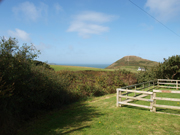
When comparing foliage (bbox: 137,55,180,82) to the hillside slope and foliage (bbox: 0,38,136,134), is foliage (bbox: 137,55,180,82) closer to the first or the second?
foliage (bbox: 0,38,136,134)

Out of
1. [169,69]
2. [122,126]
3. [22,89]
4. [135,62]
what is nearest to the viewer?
[122,126]

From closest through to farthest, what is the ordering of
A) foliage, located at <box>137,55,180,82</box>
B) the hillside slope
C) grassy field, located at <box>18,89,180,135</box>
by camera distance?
grassy field, located at <box>18,89,180,135</box>, foliage, located at <box>137,55,180,82</box>, the hillside slope

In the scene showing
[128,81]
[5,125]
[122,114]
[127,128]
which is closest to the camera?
[127,128]

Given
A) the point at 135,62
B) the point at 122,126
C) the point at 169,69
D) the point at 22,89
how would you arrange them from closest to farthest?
1. the point at 122,126
2. the point at 22,89
3. the point at 169,69
4. the point at 135,62

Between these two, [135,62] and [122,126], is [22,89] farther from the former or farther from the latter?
[135,62]

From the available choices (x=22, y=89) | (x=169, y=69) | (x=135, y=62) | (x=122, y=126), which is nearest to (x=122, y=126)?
(x=122, y=126)

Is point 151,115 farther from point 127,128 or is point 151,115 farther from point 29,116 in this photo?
point 29,116

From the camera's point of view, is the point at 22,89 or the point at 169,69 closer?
the point at 22,89

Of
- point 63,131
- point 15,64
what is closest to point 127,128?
point 63,131

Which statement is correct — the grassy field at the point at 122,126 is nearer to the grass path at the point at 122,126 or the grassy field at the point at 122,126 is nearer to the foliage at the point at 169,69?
the grass path at the point at 122,126

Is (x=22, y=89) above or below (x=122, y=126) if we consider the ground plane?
above

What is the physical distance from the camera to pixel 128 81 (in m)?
20.2

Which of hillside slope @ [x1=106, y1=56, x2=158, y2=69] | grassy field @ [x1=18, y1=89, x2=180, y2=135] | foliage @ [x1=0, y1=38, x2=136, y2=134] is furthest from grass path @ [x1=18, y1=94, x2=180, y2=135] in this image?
hillside slope @ [x1=106, y1=56, x2=158, y2=69]

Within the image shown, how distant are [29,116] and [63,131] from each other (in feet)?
13.0
